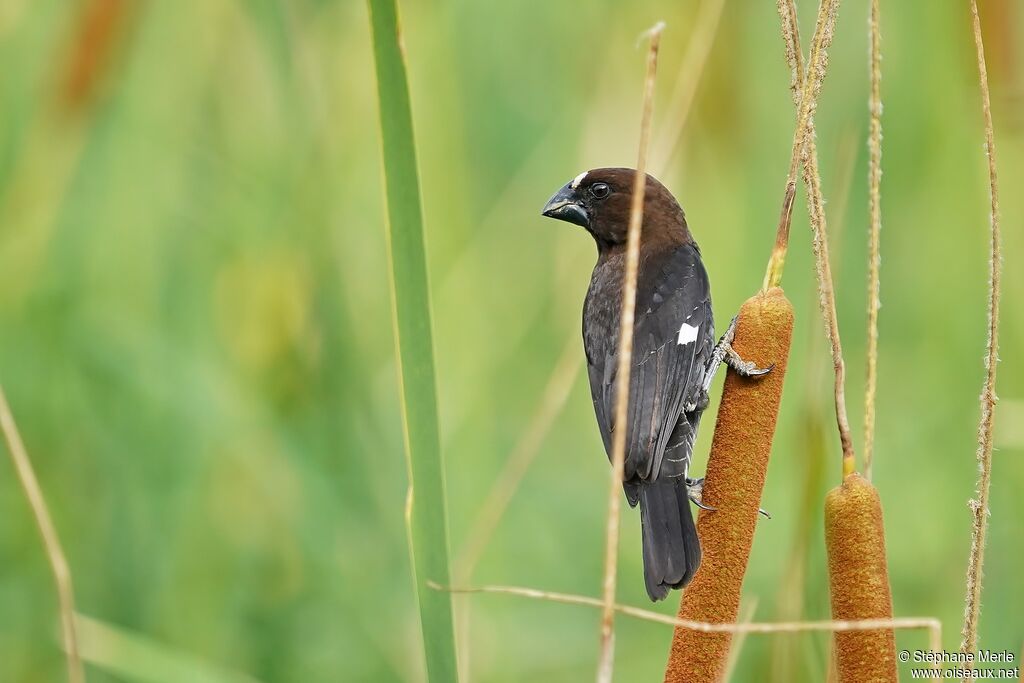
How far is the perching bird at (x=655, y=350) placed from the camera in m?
1.91

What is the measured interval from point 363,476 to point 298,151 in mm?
838

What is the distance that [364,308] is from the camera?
3.19 metres

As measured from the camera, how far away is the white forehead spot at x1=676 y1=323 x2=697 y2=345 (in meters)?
2.24

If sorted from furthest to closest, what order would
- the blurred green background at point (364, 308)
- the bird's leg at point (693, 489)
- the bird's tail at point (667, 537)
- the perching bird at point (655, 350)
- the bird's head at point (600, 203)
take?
the blurred green background at point (364, 308) → the bird's head at point (600, 203) → the bird's leg at point (693, 489) → the perching bird at point (655, 350) → the bird's tail at point (667, 537)

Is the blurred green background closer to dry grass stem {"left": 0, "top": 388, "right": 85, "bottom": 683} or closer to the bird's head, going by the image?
the bird's head

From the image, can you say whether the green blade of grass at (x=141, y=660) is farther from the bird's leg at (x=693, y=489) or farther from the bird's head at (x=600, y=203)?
the bird's head at (x=600, y=203)

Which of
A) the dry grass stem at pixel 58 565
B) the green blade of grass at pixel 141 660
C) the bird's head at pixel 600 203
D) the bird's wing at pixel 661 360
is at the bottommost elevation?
the green blade of grass at pixel 141 660

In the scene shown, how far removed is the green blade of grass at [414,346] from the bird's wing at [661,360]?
0.73m

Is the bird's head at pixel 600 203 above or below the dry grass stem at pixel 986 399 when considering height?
above

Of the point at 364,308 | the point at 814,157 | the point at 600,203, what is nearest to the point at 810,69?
the point at 814,157

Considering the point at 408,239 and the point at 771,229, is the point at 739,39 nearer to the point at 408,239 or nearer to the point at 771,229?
the point at 771,229

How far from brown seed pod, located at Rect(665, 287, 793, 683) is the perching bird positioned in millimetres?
305

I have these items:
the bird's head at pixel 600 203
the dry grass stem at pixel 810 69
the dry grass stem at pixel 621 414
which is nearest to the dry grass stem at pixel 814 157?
the dry grass stem at pixel 810 69

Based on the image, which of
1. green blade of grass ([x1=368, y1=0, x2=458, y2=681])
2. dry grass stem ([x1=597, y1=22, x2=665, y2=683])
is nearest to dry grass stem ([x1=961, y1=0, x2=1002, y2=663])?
dry grass stem ([x1=597, y1=22, x2=665, y2=683])
